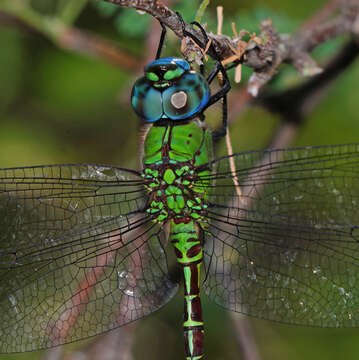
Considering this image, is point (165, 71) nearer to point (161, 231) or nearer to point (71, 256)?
point (161, 231)

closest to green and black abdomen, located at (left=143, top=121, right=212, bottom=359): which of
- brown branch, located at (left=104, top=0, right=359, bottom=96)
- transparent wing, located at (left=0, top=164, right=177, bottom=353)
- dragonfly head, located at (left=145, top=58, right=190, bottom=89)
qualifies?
transparent wing, located at (left=0, top=164, right=177, bottom=353)

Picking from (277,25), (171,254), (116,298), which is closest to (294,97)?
(277,25)

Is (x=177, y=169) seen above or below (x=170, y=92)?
below

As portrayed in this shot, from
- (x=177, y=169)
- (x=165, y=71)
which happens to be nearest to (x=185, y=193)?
(x=177, y=169)

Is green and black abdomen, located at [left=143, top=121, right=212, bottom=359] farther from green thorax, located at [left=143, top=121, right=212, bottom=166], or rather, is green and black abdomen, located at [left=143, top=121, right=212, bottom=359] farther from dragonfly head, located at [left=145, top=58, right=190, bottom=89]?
dragonfly head, located at [left=145, top=58, right=190, bottom=89]

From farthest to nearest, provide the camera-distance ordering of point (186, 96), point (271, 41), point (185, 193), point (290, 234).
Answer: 1. point (185, 193)
2. point (290, 234)
3. point (186, 96)
4. point (271, 41)

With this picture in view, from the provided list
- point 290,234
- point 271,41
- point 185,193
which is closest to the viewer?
point 271,41

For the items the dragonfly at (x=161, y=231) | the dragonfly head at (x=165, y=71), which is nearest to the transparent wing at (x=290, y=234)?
the dragonfly at (x=161, y=231)
